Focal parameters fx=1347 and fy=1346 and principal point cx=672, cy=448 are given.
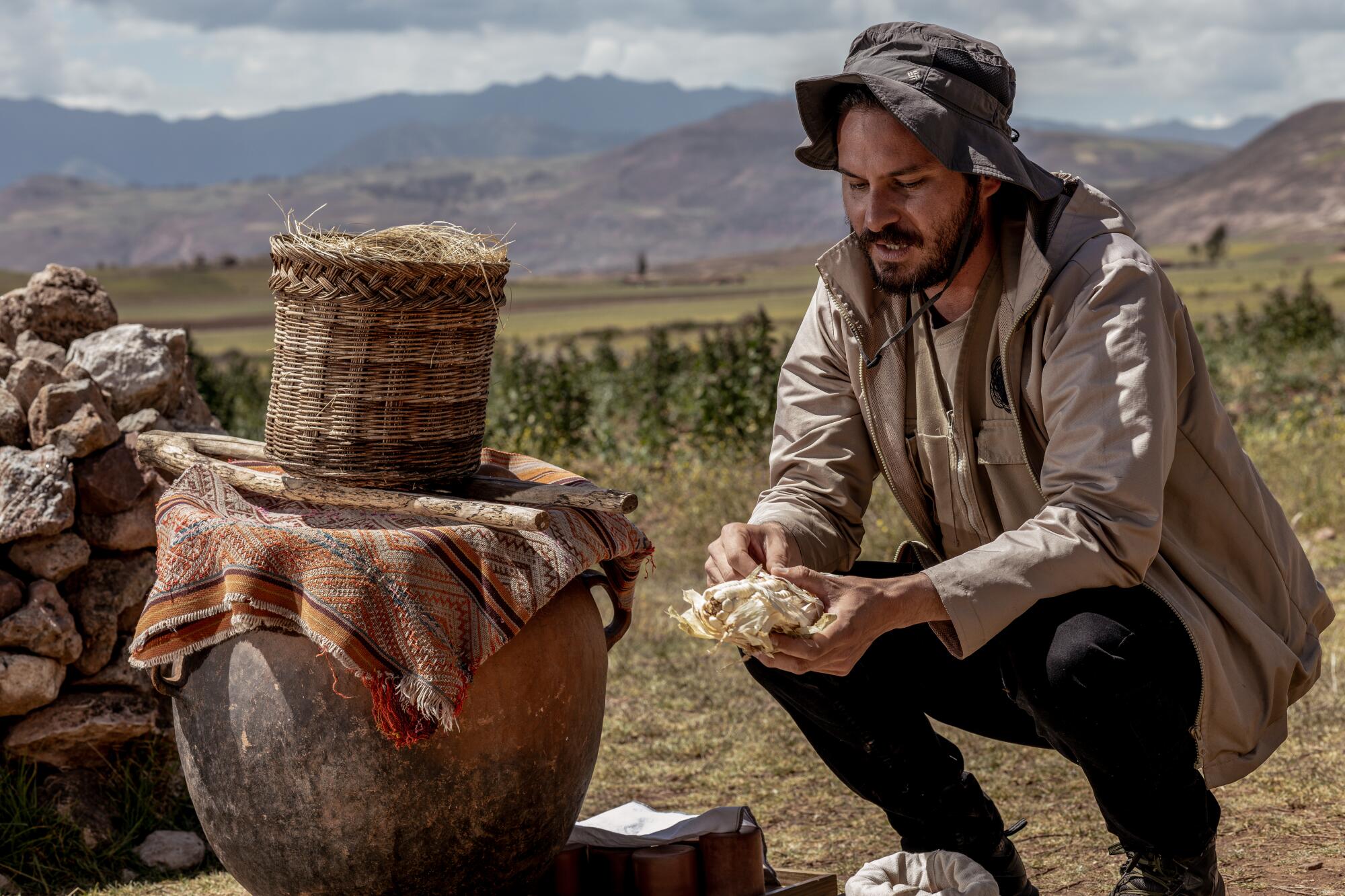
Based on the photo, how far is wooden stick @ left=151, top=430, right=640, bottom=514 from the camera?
332cm

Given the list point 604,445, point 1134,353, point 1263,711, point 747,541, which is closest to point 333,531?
point 747,541

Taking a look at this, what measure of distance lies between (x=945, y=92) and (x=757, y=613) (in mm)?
1242

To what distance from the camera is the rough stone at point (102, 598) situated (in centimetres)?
436

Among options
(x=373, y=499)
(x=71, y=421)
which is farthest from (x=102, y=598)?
(x=373, y=499)

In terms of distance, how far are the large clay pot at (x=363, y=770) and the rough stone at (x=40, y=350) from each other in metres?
2.02

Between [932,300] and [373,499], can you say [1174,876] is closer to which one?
[932,300]

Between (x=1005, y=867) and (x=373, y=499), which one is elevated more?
(x=373, y=499)

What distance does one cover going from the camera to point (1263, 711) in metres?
3.01

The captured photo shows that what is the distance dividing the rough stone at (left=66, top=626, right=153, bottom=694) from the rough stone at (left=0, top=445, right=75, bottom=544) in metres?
0.46

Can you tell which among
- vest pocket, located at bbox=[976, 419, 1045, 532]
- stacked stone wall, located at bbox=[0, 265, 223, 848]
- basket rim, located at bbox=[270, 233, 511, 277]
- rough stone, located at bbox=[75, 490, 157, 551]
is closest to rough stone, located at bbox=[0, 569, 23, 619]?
stacked stone wall, located at bbox=[0, 265, 223, 848]

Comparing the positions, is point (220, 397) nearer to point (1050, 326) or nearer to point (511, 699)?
point (511, 699)

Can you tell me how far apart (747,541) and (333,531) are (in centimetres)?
97

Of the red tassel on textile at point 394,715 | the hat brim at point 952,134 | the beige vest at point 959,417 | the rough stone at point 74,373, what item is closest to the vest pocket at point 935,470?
the beige vest at point 959,417

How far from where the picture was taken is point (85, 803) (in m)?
4.29
